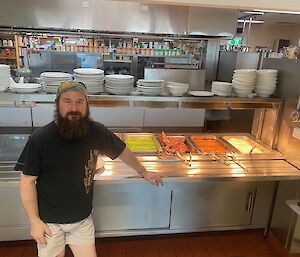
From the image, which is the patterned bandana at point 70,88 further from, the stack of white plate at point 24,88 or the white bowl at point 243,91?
the white bowl at point 243,91

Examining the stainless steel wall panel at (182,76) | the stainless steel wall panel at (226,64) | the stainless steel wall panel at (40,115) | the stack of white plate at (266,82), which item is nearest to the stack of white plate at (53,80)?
the stack of white plate at (266,82)

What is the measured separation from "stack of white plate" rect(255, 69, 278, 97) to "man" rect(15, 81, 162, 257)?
1484mm

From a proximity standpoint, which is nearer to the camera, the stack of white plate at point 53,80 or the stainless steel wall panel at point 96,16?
the stack of white plate at point 53,80

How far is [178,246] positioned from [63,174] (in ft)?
5.01

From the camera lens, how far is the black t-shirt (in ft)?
5.03

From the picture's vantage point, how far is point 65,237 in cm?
178

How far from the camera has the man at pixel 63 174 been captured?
5.08ft

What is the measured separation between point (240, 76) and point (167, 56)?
286cm

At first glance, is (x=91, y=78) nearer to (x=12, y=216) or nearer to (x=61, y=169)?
(x=61, y=169)

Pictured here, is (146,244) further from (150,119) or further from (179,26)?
(179,26)

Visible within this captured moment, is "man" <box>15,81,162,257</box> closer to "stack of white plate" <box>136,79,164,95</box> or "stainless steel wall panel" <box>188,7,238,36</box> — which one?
"stack of white plate" <box>136,79,164,95</box>

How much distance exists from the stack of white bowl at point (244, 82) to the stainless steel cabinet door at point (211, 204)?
821 millimetres

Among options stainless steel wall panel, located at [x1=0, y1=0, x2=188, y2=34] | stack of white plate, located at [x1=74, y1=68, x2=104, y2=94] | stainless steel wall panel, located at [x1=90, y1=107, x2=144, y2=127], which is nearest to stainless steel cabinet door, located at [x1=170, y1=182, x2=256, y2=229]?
stack of white plate, located at [x1=74, y1=68, x2=104, y2=94]

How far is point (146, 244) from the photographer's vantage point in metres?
2.65
